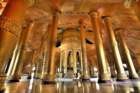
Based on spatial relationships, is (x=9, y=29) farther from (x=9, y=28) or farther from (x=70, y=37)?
(x=70, y=37)

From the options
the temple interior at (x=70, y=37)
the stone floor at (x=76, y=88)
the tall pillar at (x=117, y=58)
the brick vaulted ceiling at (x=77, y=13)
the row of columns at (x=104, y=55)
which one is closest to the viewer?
the stone floor at (x=76, y=88)

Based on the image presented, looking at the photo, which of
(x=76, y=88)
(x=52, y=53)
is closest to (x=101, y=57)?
(x=52, y=53)

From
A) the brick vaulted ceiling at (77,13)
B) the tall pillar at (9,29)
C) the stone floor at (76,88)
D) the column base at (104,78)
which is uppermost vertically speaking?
the brick vaulted ceiling at (77,13)

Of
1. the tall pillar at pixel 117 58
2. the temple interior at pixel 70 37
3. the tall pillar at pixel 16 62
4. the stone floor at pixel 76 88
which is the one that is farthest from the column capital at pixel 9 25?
the tall pillar at pixel 117 58

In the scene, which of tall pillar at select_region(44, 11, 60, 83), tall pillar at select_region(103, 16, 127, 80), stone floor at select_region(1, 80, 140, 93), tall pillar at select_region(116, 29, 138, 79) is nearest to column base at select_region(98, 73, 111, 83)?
tall pillar at select_region(103, 16, 127, 80)

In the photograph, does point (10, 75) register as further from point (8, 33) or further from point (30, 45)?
point (30, 45)

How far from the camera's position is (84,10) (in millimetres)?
8336

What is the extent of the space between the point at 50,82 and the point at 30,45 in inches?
331

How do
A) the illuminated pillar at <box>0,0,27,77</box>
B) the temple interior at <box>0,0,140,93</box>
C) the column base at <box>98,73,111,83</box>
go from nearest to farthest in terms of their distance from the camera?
the illuminated pillar at <box>0,0,27,77</box>
the temple interior at <box>0,0,140,93</box>
the column base at <box>98,73,111,83</box>

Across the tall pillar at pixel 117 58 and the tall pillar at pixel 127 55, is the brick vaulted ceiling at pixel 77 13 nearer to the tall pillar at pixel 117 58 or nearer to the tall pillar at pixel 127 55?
the tall pillar at pixel 127 55

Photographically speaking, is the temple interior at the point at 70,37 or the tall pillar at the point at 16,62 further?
the tall pillar at the point at 16,62

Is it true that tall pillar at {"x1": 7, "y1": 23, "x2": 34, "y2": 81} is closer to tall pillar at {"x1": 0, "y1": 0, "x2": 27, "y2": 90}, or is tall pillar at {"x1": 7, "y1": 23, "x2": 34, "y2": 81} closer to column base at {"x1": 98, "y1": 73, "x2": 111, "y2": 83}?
column base at {"x1": 98, "y1": 73, "x2": 111, "y2": 83}

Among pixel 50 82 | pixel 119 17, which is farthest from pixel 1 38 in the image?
pixel 119 17

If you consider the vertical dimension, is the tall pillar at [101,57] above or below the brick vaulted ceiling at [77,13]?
below
